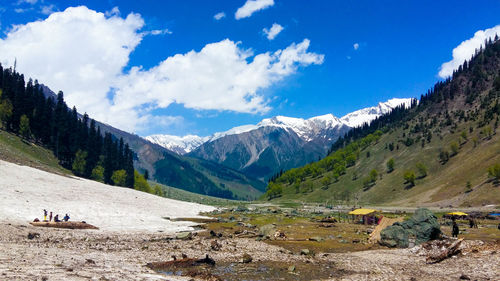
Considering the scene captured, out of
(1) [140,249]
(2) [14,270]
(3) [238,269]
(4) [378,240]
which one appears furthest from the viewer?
(4) [378,240]

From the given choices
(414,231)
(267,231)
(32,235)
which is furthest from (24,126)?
(414,231)

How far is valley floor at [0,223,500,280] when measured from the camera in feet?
70.4

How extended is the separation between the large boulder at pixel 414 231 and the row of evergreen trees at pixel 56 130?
395 feet

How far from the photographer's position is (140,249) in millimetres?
34344

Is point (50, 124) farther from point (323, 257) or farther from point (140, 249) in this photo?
point (323, 257)

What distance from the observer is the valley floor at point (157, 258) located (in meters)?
21.5

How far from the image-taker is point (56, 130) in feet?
466

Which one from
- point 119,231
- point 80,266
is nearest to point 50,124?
point 119,231

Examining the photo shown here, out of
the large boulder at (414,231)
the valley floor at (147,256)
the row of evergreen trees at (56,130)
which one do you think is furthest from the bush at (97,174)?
the large boulder at (414,231)

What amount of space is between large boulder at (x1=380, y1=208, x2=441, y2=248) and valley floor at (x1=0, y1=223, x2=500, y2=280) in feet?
9.92

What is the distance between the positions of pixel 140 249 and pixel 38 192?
3868 centimetres

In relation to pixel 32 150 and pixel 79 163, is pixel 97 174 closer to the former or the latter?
pixel 79 163

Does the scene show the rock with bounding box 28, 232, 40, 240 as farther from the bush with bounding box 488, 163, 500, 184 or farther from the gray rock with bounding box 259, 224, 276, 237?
the bush with bounding box 488, 163, 500, 184

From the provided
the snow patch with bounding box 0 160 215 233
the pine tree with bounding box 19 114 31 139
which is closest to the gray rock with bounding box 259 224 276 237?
the snow patch with bounding box 0 160 215 233
